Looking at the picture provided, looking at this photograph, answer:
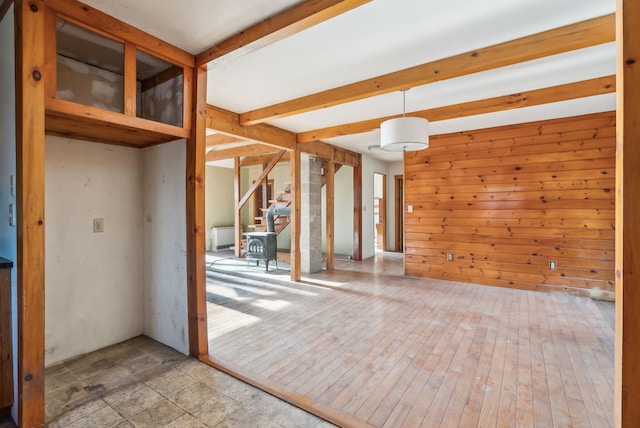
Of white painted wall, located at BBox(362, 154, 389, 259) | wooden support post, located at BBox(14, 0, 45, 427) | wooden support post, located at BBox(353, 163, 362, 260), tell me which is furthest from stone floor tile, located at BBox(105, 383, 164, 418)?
white painted wall, located at BBox(362, 154, 389, 259)

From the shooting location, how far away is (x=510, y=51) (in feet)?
7.65

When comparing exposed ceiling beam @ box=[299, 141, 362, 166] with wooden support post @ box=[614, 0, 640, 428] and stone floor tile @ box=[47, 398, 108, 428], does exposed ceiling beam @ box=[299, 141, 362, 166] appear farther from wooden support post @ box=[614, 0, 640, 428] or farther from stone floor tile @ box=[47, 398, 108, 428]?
wooden support post @ box=[614, 0, 640, 428]

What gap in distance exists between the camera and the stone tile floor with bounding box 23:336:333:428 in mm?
1697

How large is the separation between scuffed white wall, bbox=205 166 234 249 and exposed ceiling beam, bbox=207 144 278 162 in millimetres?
1772

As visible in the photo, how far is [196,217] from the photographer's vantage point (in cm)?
234

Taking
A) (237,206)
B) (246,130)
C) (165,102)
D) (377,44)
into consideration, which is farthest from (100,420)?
(237,206)

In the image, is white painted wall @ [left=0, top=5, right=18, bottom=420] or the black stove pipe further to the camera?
the black stove pipe

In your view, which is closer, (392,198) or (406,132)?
(406,132)

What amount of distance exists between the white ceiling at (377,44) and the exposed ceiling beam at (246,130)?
6.3 inches

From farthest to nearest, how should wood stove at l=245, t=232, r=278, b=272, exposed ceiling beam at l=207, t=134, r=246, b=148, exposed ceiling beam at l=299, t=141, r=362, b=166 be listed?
wood stove at l=245, t=232, r=278, b=272, exposed ceiling beam at l=299, t=141, r=362, b=166, exposed ceiling beam at l=207, t=134, r=246, b=148

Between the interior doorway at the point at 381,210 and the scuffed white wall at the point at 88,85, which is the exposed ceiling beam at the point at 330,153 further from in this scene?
the scuffed white wall at the point at 88,85

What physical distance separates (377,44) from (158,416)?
285 cm

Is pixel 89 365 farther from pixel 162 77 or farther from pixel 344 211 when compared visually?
pixel 344 211

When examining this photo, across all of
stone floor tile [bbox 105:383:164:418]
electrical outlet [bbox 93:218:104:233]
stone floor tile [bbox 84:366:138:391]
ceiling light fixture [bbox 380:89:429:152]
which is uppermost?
ceiling light fixture [bbox 380:89:429:152]
